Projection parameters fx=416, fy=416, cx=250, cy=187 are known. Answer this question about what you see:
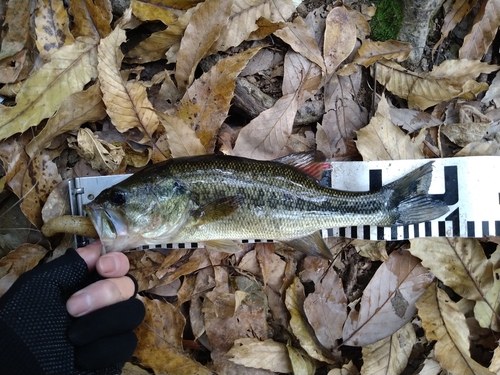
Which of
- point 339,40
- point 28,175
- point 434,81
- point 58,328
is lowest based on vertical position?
point 58,328

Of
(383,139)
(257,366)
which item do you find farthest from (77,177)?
(383,139)

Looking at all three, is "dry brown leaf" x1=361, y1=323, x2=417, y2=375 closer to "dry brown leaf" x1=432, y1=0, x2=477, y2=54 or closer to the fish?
the fish

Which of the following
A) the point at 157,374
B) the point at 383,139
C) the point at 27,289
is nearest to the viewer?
the point at 27,289

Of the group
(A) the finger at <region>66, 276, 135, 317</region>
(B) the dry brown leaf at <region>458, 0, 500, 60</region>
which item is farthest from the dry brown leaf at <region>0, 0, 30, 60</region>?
(B) the dry brown leaf at <region>458, 0, 500, 60</region>

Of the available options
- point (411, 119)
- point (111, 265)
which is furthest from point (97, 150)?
point (411, 119)

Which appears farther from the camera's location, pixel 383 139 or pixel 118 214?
pixel 383 139

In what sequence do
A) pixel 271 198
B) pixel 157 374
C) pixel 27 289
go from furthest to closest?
1. pixel 157 374
2. pixel 271 198
3. pixel 27 289

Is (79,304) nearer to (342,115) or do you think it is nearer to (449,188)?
(342,115)

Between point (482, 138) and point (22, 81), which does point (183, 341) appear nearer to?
point (22, 81)
